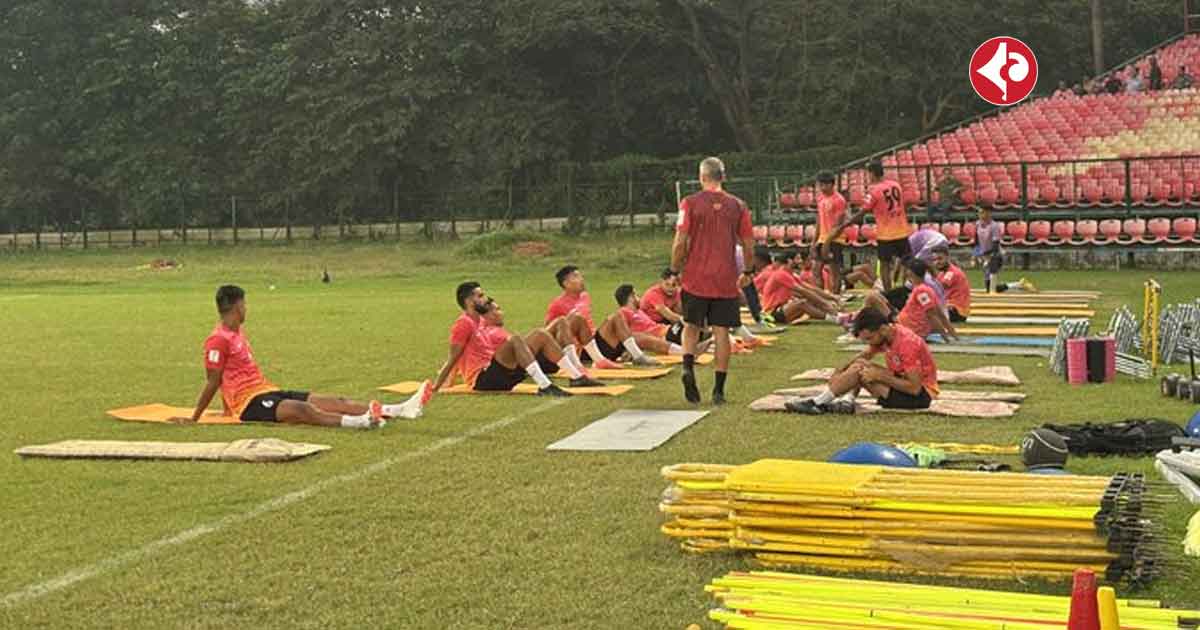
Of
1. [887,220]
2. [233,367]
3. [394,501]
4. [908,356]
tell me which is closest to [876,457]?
[394,501]

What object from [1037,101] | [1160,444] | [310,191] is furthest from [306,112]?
[1160,444]

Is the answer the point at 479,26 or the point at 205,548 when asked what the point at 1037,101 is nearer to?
the point at 479,26

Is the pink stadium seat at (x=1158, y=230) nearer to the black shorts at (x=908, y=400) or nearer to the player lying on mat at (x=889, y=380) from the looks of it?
the player lying on mat at (x=889, y=380)

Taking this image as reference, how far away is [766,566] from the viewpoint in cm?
658

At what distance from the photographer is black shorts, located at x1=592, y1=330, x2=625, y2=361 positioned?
16.1 metres

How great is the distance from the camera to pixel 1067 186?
33500mm

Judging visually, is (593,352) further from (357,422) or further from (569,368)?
(357,422)

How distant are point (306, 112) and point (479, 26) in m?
7.16

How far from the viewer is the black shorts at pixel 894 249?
68.0 ft

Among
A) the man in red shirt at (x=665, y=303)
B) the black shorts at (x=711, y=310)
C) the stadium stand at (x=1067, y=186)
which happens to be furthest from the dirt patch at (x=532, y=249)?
the black shorts at (x=711, y=310)

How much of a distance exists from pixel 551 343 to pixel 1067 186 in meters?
22.0

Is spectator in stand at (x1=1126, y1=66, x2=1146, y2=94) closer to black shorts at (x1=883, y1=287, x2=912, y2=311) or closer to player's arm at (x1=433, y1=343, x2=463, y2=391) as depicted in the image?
black shorts at (x1=883, y1=287, x2=912, y2=311)

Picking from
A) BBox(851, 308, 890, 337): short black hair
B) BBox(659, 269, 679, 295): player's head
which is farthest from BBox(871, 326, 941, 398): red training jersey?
BBox(659, 269, 679, 295): player's head

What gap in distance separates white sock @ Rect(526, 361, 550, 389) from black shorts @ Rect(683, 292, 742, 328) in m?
1.31
